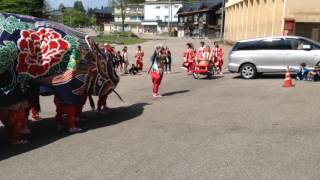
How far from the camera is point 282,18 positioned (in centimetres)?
3381

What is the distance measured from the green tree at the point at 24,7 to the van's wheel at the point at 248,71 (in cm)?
3526

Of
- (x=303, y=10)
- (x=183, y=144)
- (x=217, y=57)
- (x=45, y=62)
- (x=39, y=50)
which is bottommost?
Answer: (x=183, y=144)

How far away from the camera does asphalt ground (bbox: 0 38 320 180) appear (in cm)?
696

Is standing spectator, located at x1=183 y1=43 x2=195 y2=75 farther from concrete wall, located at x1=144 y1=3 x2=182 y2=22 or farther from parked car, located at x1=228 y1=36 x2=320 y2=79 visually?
concrete wall, located at x1=144 y1=3 x2=182 y2=22

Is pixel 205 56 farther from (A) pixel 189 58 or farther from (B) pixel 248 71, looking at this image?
(A) pixel 189 58

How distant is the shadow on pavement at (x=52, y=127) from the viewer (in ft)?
28.3

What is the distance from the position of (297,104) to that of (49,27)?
22.1 feet

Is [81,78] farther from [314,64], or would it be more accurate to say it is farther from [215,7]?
[215,7]

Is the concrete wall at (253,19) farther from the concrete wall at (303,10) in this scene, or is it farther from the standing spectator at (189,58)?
the standing spectator at (189,58)

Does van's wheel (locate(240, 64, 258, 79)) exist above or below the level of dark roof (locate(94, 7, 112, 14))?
below

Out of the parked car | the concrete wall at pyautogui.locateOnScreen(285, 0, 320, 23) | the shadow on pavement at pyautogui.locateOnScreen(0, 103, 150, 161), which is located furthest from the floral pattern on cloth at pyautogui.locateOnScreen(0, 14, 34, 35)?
the concrete wall at pyautogui.locateOnScreen(285, 0, 320, 23)

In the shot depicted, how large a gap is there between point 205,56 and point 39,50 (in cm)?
1416

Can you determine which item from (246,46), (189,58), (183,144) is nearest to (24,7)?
(189,58)

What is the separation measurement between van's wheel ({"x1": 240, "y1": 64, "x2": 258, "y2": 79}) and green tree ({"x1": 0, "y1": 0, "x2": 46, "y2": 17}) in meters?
35.3
